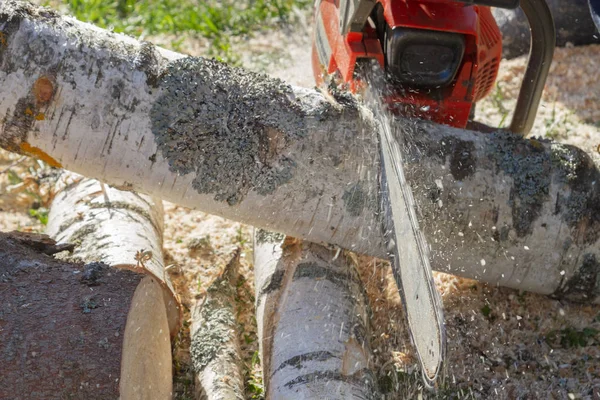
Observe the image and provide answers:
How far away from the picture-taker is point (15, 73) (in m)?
2.30

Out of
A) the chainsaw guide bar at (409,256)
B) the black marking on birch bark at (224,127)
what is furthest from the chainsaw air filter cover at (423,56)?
the black marking on birch bark at (224,127)

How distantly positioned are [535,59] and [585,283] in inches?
38.0

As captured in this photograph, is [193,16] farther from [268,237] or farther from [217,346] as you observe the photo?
[217,346]

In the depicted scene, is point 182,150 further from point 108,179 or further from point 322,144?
point 322,144

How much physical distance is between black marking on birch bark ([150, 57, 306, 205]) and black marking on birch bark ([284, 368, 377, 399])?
0.68m

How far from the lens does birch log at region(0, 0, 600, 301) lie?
236 centimetres

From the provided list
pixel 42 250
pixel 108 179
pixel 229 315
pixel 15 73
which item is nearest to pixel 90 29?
pixel 15 73

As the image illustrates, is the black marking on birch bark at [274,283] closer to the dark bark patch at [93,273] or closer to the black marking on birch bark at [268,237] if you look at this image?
the black marking on birch bark at [268,237]

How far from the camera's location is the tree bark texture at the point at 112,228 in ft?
8.86

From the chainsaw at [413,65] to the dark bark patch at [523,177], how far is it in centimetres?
33

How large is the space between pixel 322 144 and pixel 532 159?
2.77 ft

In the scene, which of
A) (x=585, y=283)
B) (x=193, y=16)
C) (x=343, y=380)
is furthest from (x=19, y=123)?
(x=193, y=16)

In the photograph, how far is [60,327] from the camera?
2.07 m

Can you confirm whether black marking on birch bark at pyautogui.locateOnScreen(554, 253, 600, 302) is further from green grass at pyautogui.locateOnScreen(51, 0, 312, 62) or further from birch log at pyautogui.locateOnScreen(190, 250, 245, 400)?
green grass at pyautogui.locateOnScreen(51, 0, 312, 62)
